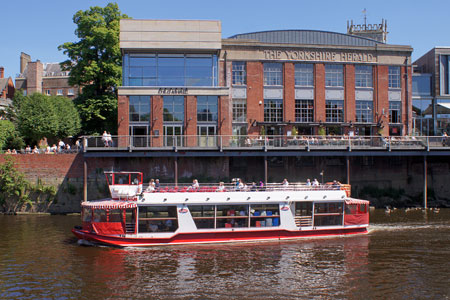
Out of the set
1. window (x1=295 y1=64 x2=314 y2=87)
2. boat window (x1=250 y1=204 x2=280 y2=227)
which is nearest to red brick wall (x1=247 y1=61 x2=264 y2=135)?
window (x1=295 y1=64 x2=314 y2=87)

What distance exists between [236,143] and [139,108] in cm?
959

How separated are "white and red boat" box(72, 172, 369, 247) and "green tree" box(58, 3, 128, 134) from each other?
23445mm

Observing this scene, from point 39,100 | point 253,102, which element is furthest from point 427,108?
point 39,100

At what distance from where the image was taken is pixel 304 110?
153ft

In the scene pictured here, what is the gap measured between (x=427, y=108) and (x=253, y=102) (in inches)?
806

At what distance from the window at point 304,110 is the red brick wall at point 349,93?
376 cm

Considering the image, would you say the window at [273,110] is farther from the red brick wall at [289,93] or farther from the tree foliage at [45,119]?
the tree foliage at [45,119]

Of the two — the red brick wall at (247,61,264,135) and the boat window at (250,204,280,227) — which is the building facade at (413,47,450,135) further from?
the boat window at (250,204,280,227)

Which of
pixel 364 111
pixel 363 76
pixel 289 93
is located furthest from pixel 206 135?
pixel 363 76

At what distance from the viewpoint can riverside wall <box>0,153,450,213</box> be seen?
3678cm

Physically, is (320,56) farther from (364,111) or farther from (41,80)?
(41,80)

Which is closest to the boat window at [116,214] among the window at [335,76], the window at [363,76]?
the window at [335,76]

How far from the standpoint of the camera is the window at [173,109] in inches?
1576

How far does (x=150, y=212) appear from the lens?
24.5m
